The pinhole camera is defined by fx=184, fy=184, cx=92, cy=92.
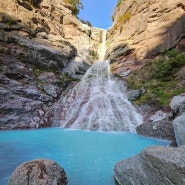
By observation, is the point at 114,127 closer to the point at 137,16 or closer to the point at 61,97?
the point at 61,97

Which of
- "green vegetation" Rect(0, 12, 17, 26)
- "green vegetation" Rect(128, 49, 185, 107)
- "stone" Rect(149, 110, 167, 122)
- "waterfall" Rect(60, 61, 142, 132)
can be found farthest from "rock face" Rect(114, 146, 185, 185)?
"green vegetation" Rect(0, 12, 17, 26)

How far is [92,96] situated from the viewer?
16.8 m

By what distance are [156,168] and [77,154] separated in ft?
13.8

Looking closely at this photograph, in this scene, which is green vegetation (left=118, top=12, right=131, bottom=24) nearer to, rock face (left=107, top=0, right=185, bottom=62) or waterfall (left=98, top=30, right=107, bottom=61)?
rock face (left=107, top=0, right=185, bottom=62)

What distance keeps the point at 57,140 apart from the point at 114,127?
4.48 m

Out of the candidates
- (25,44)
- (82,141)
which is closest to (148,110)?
(82,141)

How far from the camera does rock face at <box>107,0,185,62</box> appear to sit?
20031 mm

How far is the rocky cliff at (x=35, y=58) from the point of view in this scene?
14055 mm

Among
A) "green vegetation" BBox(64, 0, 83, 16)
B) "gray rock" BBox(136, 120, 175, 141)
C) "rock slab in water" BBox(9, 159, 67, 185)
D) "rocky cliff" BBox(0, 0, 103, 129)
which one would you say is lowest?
"rock slab in water" BBox(9, 159, 67, 185)

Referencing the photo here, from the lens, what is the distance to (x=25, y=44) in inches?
766

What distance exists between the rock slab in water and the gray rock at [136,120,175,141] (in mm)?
6666

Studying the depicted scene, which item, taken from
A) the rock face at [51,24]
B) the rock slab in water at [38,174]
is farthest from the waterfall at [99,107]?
the rock slab in water at [38,174]

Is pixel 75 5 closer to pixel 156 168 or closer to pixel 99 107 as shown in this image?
pixel 99 107

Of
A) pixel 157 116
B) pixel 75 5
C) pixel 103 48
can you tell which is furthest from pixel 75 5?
pixel 157 116
